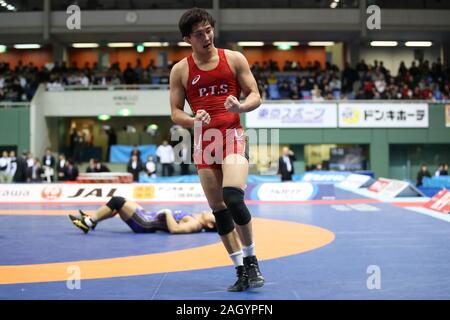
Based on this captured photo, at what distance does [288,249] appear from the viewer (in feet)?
22.8

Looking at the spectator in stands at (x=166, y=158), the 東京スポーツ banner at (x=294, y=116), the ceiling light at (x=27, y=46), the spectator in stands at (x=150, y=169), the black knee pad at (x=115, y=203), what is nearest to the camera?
the black knee pad at (x=115, y=203)

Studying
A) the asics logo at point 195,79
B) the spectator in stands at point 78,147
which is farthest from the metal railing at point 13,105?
the asics logo at point 195,79

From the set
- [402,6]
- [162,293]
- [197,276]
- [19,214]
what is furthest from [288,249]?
[402,6]

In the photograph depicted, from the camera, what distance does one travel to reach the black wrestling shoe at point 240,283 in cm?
449

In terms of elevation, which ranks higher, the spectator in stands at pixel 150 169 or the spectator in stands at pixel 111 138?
the spectator in stands at pixel 111 138

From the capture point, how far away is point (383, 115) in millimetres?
26328

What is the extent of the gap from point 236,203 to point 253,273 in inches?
23.6

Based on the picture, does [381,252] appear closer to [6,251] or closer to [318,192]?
[6,251]

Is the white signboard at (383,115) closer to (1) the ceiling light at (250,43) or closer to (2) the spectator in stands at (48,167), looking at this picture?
(1) the ceiling light at (250,43)

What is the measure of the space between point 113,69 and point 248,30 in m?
7.54

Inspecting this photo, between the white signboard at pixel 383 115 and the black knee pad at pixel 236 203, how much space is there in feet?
73.1

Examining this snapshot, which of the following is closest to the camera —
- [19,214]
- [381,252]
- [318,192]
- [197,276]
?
[197,276]

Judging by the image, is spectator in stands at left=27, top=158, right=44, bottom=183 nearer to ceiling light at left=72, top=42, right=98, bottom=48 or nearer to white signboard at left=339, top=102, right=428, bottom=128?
ceiling light at left=72, top=42, right=98, bottom=48

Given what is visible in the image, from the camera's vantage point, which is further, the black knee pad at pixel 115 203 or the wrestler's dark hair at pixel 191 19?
the black knee pad at pixel 115 203
